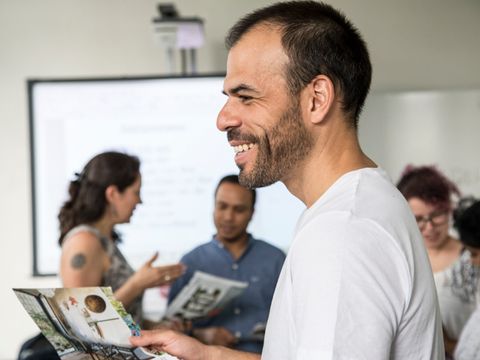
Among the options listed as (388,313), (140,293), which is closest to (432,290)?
(388,313)

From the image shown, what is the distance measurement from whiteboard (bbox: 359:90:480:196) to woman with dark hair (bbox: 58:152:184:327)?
7.25ft

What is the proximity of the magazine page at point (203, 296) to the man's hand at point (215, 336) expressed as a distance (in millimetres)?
150

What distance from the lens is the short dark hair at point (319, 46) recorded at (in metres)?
1.15

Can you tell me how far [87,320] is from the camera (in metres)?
1.28

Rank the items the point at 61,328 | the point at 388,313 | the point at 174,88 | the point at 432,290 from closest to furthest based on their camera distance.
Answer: the point at 388,313 < the point at 432,290 < the point at 61,328 < the point at 174,88

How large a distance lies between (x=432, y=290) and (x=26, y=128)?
3.73m

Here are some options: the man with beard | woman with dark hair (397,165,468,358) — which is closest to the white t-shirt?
the man with beard

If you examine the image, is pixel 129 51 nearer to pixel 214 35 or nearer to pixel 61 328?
pixel 214 35

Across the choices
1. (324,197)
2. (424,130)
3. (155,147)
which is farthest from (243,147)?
(424,130)

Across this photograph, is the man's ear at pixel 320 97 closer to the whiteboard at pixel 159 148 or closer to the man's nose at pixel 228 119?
the man's nose at pixel 228 119

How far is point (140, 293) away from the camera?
8.00 ft

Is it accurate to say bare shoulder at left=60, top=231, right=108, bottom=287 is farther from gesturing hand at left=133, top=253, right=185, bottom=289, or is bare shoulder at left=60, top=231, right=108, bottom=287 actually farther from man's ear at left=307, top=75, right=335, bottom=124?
man's ear at left=307, top=75, right=335, bottom=124

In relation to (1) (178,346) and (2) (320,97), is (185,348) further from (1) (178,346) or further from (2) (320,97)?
(2) (320,97)

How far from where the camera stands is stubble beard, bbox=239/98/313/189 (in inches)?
45.1
